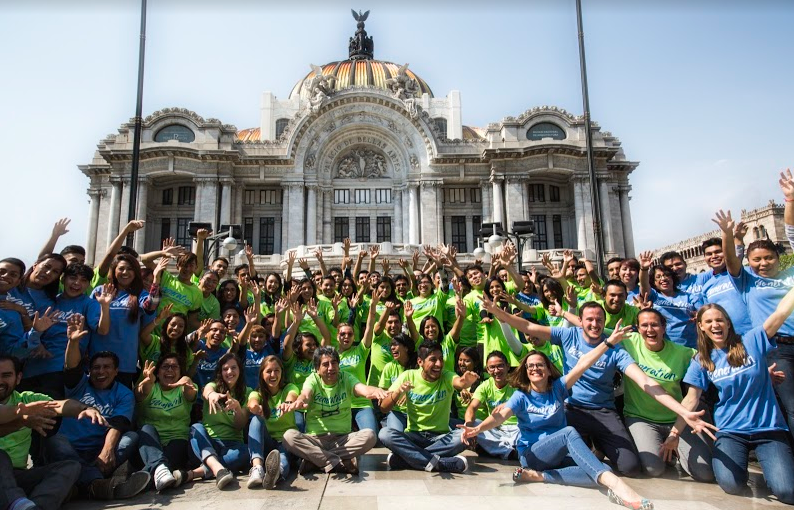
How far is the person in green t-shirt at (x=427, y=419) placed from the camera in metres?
6.20

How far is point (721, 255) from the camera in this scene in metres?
7.23

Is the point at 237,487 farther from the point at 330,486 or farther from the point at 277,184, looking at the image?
the point at 277,184

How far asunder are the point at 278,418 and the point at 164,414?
1305 millimetres

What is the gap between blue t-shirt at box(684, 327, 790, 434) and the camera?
5.38m

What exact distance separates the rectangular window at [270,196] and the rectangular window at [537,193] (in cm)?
1767

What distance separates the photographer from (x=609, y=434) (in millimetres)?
6160

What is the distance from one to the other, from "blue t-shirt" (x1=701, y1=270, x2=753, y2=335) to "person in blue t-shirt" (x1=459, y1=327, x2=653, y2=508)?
6.24 feet

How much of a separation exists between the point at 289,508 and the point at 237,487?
994 millimetres

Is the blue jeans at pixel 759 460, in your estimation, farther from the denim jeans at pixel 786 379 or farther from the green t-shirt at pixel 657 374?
the green t-shirt at pixel 657 374

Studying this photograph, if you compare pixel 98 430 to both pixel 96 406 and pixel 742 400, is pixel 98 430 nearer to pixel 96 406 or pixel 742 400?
pixel 96 406

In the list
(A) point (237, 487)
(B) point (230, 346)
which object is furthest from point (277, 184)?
(A) point (237, 487)

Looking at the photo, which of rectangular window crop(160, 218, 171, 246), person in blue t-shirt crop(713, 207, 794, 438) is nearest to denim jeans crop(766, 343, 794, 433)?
person in blue t-shirt crop(713, 207, 794, 438)

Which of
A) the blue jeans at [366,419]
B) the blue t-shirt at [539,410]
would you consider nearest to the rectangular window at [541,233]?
the blue jeans at [366,419]

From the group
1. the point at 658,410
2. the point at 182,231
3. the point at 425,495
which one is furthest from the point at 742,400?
the point at 182,231
